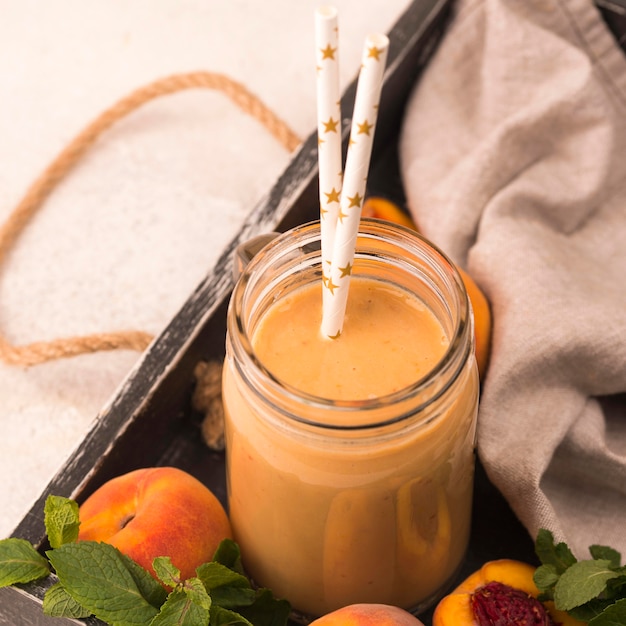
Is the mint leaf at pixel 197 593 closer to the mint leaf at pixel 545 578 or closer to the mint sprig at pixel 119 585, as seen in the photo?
the mint sprig at pixel 119 585

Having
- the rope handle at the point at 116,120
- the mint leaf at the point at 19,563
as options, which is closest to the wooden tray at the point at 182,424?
the mint leaf at the point at 19,563

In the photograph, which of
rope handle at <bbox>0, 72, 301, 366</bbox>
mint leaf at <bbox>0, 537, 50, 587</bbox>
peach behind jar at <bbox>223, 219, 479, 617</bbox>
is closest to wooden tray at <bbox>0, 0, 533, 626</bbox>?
mint leaf at <bbox>0, 537, 50, 587</bbox>

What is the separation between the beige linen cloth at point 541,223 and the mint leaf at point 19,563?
0.41 meters

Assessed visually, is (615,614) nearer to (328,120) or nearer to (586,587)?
(586,587)

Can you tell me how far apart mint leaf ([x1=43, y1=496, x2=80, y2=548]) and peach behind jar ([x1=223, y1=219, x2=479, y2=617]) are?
135 mm

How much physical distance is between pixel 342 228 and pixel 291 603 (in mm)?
371

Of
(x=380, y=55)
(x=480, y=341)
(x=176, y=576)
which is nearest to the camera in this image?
(x=380, y=55)

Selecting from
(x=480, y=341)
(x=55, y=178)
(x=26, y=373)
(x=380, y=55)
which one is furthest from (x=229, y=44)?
(x=380, y=55)

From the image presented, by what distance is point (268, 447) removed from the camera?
0.74m

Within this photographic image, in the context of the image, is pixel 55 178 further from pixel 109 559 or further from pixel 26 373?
pixel 109 559

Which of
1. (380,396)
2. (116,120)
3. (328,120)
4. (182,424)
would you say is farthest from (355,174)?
(116,120)

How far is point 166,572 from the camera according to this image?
28.5 inches

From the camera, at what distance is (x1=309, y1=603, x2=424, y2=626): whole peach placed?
0.73 metres

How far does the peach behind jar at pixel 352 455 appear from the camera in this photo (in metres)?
0.70
